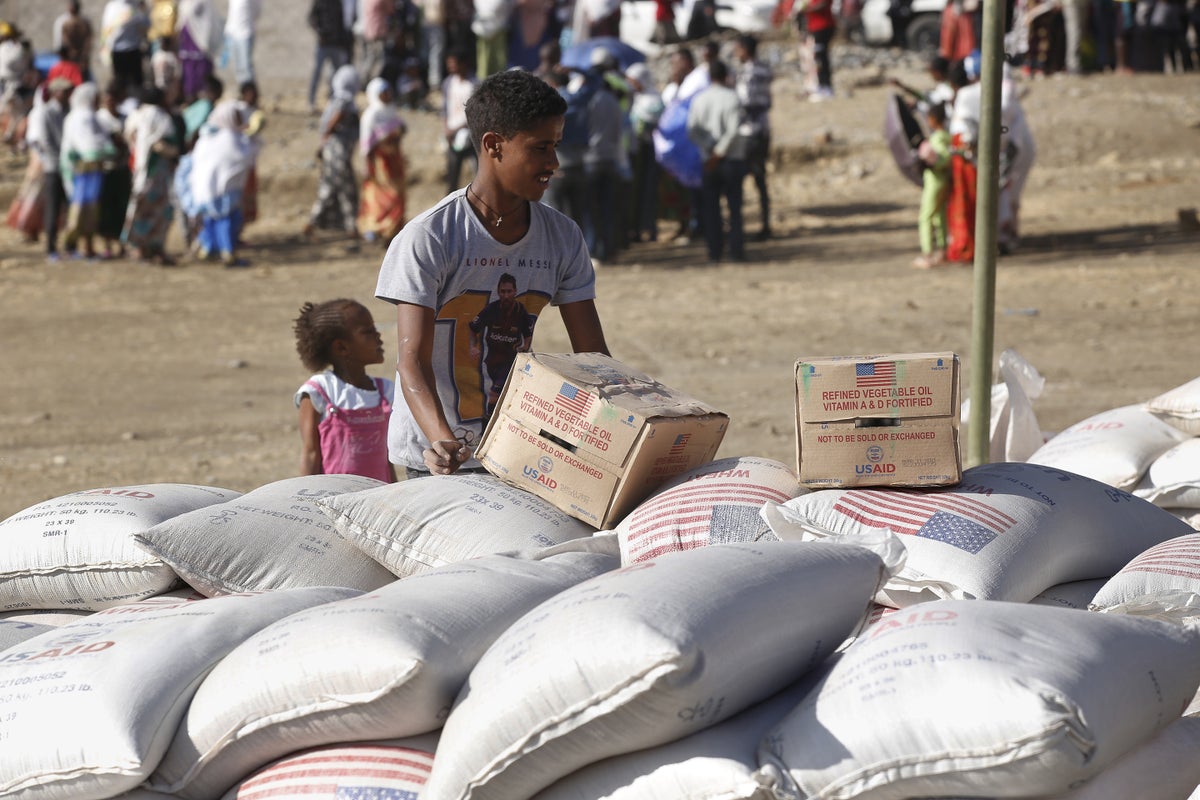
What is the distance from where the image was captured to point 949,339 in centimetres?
929

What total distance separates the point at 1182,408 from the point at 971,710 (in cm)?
248

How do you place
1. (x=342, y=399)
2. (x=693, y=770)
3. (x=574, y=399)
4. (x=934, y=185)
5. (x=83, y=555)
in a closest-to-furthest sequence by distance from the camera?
(x=693, y=770) < (x=574, y=399) < (x=83, y=555) < (x=342, y=399) < (x=934, y=185)

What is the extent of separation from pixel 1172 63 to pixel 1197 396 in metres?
17.2

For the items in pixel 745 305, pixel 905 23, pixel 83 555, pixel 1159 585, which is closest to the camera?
pixel 1159 585

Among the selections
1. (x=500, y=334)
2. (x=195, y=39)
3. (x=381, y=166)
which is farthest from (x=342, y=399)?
(x=195, y=39)

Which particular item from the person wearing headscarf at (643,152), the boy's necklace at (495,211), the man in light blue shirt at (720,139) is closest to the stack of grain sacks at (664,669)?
the boy's necklace at (495,211)

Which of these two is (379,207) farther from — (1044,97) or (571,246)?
(571,246)

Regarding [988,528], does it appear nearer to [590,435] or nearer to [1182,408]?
[590,435]

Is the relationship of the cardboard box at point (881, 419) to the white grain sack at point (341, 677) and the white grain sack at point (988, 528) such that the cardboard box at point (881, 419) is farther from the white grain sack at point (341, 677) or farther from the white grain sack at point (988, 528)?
the white grain sack at point (341, 677)

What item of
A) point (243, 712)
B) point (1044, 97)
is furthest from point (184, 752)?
point (1044, 97)

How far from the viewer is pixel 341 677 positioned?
7.72 feet

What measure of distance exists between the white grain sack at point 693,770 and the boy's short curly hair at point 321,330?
2325 mm

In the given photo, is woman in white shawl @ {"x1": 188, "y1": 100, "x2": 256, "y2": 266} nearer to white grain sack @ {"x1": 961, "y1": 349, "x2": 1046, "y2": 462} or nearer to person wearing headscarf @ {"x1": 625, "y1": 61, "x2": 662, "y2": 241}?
person wearing headscarf @ {"x1": 625, "y1": 61, "x2": 662, "y2": 241}

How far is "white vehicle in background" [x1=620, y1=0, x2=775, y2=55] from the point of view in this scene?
69.7 feet
